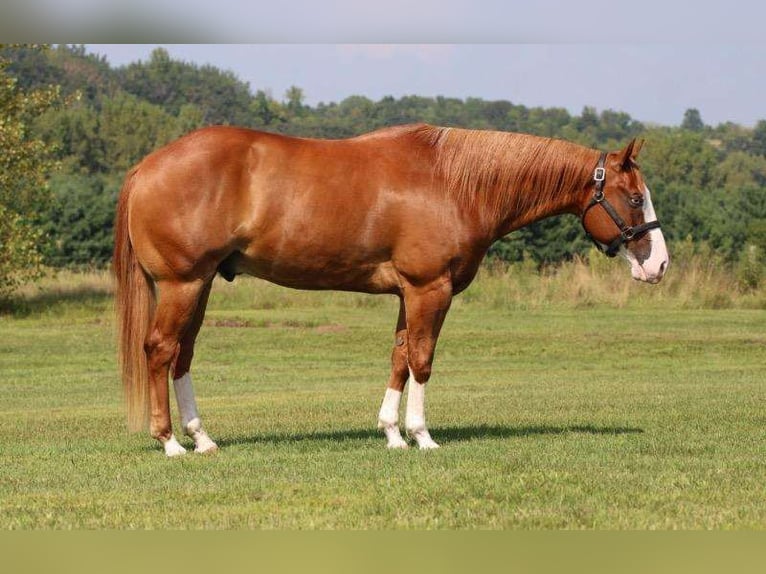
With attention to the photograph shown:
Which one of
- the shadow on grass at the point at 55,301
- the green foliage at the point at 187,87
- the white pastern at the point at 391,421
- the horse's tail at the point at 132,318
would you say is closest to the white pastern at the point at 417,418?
the white pastern at the point at 391,421

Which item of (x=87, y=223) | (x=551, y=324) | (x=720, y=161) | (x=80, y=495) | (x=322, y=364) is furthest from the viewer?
(x=720, y=161)

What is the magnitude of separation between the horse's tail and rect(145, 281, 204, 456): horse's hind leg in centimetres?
13

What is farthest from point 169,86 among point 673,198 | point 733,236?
point 733,236

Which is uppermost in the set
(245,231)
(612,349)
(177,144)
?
(177,144)

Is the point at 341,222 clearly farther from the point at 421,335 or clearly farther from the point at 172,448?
the point at 172,448

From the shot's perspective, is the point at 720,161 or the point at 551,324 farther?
the point at 720,161

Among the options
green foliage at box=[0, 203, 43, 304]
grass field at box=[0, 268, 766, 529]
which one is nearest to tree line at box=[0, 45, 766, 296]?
green foliage at box=[0, 203, 43, 304]

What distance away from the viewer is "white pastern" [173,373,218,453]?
31.0 ft

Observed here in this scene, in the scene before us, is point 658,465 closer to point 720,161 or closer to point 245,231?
point 245,231

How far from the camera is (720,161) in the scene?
121438 millimetres

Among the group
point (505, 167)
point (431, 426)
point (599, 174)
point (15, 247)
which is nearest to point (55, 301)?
point (15, 247)

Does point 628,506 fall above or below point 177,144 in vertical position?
below

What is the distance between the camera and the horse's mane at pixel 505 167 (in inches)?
382

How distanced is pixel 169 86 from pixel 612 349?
385 feet
